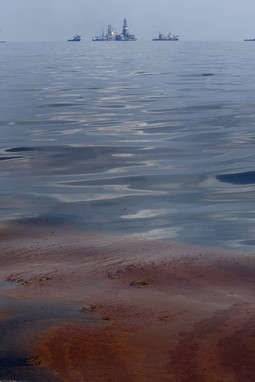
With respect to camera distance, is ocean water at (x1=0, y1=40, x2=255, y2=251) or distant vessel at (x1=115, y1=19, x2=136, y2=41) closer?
ocean water at (x1=0, y1=40, x2=255, y2=251)

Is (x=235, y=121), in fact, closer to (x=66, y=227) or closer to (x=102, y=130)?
(x=102, y=130)

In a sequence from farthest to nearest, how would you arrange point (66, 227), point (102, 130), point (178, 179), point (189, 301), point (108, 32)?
1. point (108, 32)
2. point (102, 130)
3. point (178, 179)
4. point (66, 227)
5. point (189, 301)

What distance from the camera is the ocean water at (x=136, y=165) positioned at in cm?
627

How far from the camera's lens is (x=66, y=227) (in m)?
6.11

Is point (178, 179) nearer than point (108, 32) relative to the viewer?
Yes

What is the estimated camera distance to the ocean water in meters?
6.27

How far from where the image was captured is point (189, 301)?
13.5ft

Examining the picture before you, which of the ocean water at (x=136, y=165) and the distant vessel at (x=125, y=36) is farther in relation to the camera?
the distant vessel at (x=125, y=36)

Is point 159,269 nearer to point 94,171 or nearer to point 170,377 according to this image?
point 170,377

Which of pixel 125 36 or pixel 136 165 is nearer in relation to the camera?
pixel 136 165

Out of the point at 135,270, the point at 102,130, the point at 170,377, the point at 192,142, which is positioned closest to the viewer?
the point at 170,377

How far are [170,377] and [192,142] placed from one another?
7.77m

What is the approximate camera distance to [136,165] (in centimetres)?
897

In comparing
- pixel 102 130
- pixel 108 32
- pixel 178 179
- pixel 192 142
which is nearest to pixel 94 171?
pixel 178 179
